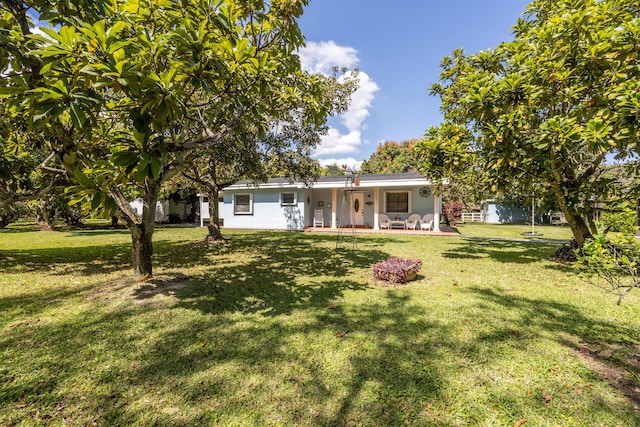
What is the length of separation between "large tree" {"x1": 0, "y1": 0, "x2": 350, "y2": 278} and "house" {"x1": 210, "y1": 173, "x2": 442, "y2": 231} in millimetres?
11719

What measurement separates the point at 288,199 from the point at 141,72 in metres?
15.7

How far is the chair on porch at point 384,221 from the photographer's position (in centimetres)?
1674

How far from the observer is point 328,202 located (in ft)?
61.8

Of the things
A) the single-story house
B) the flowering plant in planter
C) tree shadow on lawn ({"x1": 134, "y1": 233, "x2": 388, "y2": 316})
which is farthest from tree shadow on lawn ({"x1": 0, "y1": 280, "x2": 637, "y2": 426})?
the single-story house

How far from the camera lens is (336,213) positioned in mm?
18547

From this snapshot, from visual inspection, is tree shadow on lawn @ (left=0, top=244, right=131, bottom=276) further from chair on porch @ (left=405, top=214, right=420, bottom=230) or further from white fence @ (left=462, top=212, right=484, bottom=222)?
white fence @ (left=462, top=212, right=484, bottom=222)

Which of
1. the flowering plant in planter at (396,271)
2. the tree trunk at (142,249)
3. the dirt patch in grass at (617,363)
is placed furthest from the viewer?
the flowering plant in planter at (396,271)

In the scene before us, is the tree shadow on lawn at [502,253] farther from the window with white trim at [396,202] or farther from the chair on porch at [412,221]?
the window with white trim at [396,202]

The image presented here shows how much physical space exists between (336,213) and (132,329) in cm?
1550

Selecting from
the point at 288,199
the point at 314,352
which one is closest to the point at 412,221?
the point at 288,199

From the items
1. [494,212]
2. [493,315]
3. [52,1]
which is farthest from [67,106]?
[494,212]

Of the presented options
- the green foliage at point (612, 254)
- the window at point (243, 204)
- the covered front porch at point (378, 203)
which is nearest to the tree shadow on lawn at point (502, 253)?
the covered front porch at point (378, 203)

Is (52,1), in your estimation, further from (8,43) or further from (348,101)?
(348,101)

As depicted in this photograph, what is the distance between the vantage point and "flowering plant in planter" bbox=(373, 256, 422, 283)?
5547 mm
